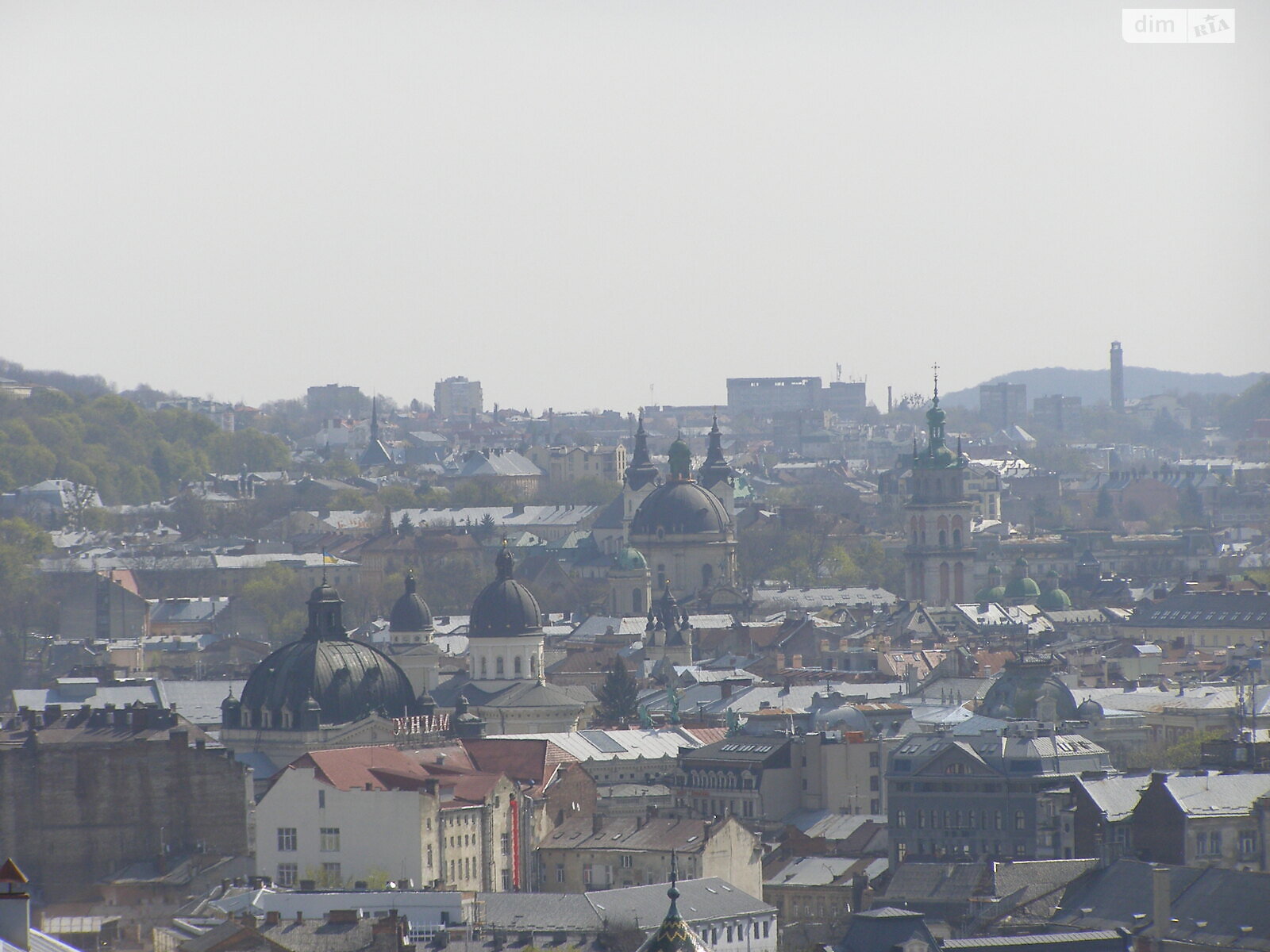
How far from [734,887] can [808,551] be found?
101372 mm

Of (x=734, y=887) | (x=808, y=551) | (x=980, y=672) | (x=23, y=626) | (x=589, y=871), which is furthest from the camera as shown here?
(x=808, y=551)

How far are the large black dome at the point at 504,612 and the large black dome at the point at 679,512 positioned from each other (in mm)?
44532

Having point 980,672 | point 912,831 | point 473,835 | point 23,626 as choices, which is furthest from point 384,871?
point 23,626

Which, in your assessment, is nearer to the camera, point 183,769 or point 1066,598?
point 183,769

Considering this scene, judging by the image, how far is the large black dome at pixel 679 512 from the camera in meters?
152

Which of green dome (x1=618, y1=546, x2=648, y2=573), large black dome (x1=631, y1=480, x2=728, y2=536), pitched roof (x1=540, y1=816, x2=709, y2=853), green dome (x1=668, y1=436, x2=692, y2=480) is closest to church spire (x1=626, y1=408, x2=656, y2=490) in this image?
green dome (x1=668, y1=436, x2=692, y2=480)

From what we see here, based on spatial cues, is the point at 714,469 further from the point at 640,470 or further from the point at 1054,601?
the point at 1054,601

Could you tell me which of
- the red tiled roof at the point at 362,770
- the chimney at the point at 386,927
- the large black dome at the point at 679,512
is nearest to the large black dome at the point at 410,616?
the red tiled roof at the point at 362,770

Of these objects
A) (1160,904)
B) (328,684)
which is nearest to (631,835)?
(328,684)

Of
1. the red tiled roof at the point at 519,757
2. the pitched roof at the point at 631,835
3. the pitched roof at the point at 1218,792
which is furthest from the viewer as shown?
the red tiled roof at the point at 519,757

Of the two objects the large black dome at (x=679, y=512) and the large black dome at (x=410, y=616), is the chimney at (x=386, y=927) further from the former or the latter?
the large black dome at (x=679, y=512)

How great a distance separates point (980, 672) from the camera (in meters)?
108

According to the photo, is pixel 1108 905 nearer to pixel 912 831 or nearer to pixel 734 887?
pixel 734 887

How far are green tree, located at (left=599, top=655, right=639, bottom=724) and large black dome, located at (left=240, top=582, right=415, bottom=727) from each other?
36.4 ft
